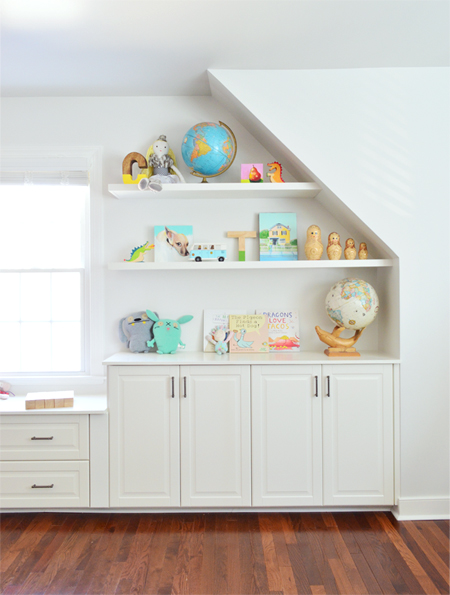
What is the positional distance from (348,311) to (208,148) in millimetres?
1208

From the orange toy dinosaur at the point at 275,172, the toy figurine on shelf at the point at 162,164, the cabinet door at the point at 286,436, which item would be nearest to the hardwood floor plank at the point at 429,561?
the cabinet door at the point at 286,436

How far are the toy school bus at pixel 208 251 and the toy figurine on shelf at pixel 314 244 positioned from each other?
50cm

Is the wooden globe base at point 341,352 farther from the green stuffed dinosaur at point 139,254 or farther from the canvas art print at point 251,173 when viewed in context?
the green stuffed dinosaur at point 139,254

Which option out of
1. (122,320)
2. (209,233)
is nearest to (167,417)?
(122,320)

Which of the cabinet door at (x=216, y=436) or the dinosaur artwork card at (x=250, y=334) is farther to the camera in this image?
the dinosaur artwork card at (x=250, y=334)

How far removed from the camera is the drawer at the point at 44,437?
246 centimetres

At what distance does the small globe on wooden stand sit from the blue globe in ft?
3.22

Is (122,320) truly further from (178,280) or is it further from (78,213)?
(78,213)

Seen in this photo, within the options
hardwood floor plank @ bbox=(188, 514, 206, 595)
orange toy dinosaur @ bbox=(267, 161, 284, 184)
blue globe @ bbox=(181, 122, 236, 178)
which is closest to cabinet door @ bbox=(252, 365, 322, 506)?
hardwood floor plank @ bbox=(188, 514, 206, 595)

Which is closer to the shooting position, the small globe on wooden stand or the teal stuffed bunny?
the small globe on wooden stand

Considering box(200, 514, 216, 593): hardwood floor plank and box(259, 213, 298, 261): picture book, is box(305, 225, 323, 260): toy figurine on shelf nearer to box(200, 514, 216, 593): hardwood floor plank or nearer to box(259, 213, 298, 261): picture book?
box(259, 213, 298, 261): picture book

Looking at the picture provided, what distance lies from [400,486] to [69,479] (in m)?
1.82

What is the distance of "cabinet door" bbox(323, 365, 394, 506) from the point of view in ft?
7.98

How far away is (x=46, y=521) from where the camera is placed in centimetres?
244
